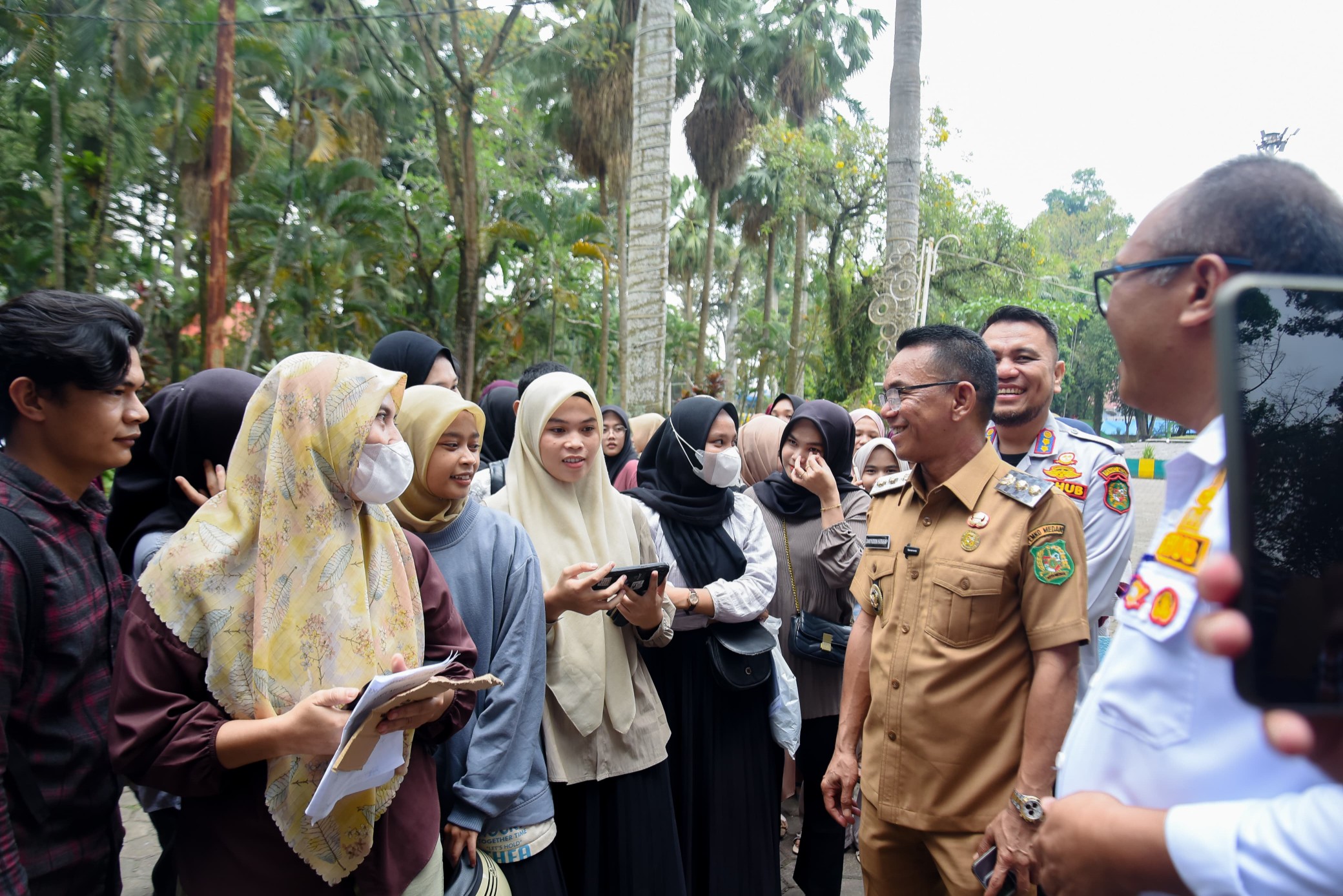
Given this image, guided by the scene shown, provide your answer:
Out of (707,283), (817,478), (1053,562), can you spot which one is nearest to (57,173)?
(817,478)

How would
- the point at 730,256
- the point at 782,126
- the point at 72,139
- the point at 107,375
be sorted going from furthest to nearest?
1. the point at 730,256
2. the point at 782,126
3. the point at 72,139
4. the point at 107,375

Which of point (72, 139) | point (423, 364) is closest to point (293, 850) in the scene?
point (423, 364)

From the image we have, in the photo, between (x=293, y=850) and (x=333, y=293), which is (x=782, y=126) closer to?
(x=333, y=293)

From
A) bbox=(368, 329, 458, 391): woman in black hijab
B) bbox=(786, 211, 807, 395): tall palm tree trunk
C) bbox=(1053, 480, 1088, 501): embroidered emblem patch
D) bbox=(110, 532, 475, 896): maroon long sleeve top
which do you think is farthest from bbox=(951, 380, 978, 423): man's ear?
bbox=(786, 211, 807, 395): tall palm tree trunk

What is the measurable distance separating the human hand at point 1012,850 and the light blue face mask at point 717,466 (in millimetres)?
1585

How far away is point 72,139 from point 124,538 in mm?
13002

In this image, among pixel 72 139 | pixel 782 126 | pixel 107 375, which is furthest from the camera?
pixel 782 126

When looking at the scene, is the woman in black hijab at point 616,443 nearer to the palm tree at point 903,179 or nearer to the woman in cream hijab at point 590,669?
the woman in cream hijab at point 590,669

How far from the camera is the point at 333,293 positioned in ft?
49.9

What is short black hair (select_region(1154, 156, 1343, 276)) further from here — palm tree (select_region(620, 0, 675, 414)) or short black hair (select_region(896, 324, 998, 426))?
palm tree (select_region(620, 0, 675, 414))

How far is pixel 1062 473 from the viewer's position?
2650mm

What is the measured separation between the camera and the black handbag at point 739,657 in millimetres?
2918

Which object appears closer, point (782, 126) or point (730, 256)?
point (782, 126)

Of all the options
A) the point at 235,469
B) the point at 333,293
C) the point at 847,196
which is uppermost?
the point at 847,196
